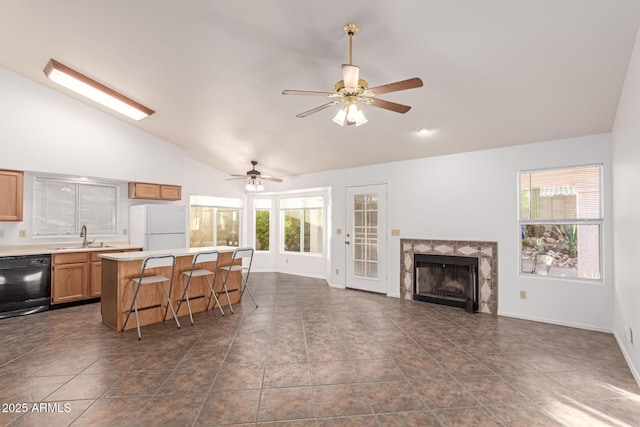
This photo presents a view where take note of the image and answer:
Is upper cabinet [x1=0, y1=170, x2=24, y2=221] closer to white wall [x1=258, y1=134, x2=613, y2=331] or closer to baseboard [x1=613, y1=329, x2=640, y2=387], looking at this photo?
white wall [x1=258, y1=134, x2=613, y2=331]

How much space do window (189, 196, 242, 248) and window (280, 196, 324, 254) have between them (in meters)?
1.21

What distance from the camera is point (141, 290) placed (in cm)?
396

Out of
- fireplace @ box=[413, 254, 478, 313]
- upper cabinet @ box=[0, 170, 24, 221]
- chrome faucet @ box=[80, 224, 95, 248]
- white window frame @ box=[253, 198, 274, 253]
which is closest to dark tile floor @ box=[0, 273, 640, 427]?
fireplace @ box=[413, 254, 478, 313]

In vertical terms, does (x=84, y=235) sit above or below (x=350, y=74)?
below

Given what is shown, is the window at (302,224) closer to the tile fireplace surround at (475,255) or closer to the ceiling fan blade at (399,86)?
the tile fireplace surround at (475,255)

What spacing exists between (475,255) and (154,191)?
5.78 metres

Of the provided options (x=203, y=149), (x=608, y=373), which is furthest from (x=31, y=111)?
(x=608, y=373)

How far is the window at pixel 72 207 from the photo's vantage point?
5.04 meters

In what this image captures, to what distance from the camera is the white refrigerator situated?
5484 mm

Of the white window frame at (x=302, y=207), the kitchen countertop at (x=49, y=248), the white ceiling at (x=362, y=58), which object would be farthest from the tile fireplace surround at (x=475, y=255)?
the kitchen countertop at (x=49, y=248)

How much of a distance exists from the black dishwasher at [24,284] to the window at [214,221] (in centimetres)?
274

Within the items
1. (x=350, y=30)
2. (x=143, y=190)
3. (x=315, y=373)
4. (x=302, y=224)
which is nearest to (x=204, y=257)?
(x=315, y=373)

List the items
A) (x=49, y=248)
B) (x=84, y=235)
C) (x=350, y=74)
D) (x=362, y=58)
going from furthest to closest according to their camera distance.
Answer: (x=84, y=235) → (x=49, y=248) → (x=362, y=58) → (x=350, y=74)

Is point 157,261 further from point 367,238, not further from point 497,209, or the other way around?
point 497,209
